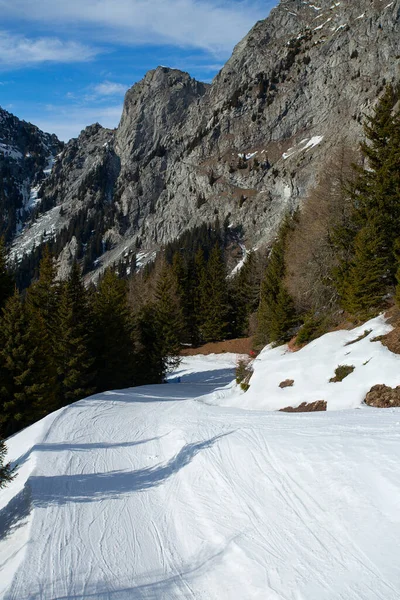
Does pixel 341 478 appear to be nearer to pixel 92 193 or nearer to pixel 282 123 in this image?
pixel 282 123

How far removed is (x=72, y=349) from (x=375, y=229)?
20.2 m

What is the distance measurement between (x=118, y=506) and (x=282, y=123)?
5065 inches

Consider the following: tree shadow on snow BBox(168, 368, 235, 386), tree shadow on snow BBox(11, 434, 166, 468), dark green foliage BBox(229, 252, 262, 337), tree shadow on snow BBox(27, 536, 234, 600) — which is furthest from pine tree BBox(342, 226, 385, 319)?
dark green foliage BBox(229, 252, 262, 337)

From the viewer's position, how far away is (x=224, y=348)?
47688mm

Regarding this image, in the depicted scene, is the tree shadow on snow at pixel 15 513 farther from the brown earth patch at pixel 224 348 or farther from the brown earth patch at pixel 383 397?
the brown earth patch at pixel 224 348

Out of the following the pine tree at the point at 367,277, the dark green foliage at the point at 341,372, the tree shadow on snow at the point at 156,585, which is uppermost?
the pine tree at the point at 367,277

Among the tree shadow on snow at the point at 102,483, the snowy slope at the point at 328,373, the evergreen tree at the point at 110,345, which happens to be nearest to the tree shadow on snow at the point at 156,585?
the tree shadow on snow at the point at 102,483

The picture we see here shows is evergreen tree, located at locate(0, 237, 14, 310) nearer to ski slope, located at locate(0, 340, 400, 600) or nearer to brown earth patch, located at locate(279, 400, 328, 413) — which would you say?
ski slope, located at locate(0, 340, 400, 600)

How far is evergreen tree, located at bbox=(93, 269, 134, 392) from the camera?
2816 centimetres

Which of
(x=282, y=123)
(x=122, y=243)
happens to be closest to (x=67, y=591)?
(x=282, y=123)

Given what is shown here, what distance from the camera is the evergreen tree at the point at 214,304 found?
51875mm

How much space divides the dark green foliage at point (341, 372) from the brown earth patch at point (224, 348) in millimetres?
32127

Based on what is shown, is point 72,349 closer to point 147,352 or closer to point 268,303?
point 147,352

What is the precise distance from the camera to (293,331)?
95.0 ft
